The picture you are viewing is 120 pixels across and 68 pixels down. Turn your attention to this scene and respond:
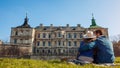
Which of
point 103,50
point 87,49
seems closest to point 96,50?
point 103,50

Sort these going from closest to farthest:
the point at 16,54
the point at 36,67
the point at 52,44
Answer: the point at 36,67 → the point at 16,54 → the point at 52,44

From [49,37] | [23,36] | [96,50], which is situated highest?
[23,36]

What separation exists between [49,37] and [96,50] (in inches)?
2120

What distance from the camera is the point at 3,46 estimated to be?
55500 millimetres

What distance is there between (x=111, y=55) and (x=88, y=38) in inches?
41.9

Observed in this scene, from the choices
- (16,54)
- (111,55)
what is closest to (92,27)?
(16,54)

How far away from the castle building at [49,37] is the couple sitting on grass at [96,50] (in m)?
50.3

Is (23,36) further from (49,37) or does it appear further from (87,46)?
(87,46)

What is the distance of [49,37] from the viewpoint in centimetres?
6150

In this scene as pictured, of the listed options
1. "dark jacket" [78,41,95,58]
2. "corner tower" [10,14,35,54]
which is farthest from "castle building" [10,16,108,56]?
"dark jacket" [78,41,95,58]

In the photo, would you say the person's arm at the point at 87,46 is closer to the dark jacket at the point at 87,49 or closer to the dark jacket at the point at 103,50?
the dark jacket at the point at 87,49

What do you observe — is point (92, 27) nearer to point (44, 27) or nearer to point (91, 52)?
point (44, 27)

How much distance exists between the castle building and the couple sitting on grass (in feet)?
165

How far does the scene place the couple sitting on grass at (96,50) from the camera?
7.61 m
